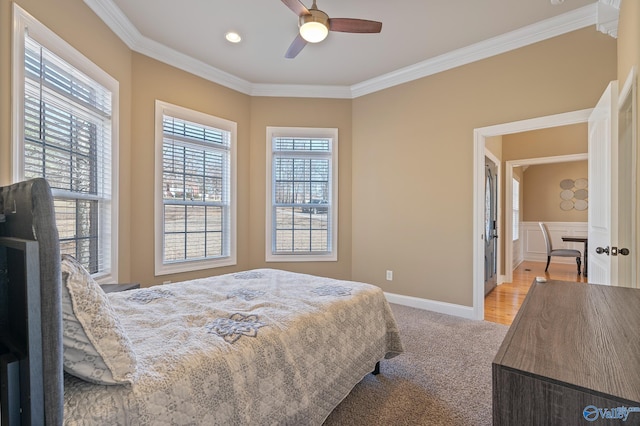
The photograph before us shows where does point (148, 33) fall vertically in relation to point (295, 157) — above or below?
above

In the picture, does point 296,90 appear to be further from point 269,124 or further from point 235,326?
point 235,326

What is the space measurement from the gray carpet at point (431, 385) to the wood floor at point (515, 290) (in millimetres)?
592

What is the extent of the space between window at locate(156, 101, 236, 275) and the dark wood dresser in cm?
348

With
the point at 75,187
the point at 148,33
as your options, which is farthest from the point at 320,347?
the point at 148,33

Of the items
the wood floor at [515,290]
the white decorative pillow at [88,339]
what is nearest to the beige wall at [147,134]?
the white decorative pillow at [88,339]

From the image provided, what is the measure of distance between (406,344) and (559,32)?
10.6 ft

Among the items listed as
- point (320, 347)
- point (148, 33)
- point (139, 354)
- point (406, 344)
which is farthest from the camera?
point (148, 33)

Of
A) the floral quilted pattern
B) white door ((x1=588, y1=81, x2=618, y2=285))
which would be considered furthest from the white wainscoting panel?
the floral quilted pattern

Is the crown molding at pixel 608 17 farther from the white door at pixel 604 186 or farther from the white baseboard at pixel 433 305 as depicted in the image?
the white baseboard at pixel 433 305

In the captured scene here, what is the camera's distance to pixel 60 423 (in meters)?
0.76

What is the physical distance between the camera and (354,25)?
7.64 feet

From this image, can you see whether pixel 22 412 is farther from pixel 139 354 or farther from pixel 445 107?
pixel 445 107

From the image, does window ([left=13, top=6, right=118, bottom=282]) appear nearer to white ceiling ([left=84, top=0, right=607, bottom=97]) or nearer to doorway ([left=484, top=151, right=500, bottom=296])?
white ceiling ([left=84, top=0, right=607, bottom=97])

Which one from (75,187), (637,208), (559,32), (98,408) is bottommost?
(98,408)
